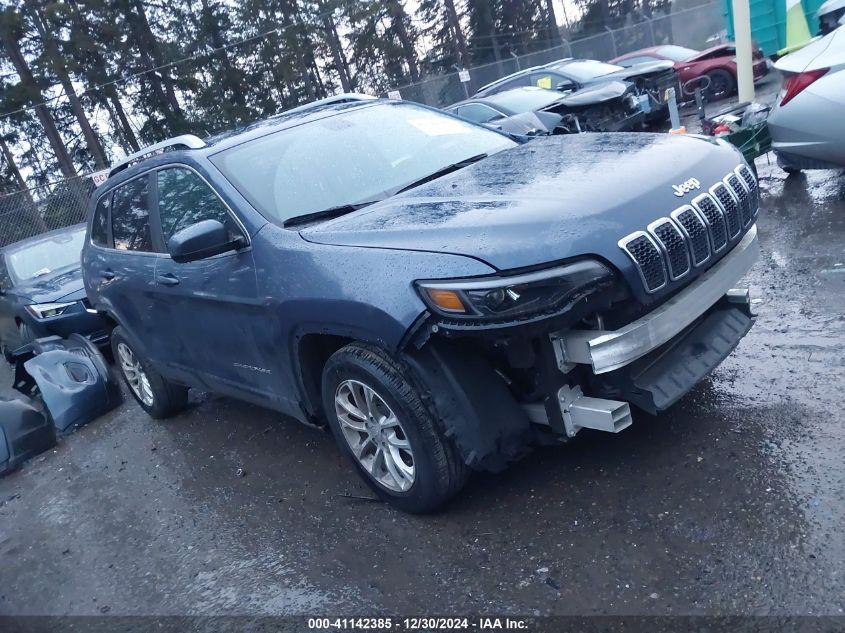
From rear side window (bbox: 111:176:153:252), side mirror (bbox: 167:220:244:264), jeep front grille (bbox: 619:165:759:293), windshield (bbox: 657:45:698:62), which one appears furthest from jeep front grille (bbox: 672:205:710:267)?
windshield (bbox: 657:45:698:62)

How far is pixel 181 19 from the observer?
31.6 m

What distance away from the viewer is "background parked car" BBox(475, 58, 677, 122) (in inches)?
487

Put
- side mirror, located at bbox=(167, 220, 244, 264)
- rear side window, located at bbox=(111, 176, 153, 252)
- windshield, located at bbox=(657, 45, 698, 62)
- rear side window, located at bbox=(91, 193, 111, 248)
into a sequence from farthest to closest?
windshield, located at bbox=(657, 45, 698, 62), rear side window, located at bbox=(91, 193, 111, 248), rear side window, located at bbox=(111, 176, 153, 252), side mirror, located at bbox=(167, 220, 244, 264)

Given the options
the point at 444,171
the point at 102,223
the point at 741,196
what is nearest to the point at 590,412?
the point at 741,196

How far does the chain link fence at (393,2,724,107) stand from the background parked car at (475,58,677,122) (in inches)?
418

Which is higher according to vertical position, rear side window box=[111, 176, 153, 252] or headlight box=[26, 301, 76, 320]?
rear side window box=[111, 176, 153, 252]

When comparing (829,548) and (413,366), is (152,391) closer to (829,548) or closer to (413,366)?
(413,366)

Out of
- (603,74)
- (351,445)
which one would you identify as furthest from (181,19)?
(351,445)

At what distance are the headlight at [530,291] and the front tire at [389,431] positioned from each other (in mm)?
511

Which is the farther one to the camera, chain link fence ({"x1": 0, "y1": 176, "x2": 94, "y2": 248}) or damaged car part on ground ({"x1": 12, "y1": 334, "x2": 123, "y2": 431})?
chain link fence ({"x1": 0, "y1": 176, "x2": 94, "y2": 248})

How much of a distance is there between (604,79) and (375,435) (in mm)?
11353

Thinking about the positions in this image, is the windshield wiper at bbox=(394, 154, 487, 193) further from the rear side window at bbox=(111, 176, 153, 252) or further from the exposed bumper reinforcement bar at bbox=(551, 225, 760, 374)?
the rear side window at bbox=(111, 176, 153, 252)

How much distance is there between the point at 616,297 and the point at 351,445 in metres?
1.50

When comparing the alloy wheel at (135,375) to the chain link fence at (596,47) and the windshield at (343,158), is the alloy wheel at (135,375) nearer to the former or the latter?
the windshield at (343,158)
